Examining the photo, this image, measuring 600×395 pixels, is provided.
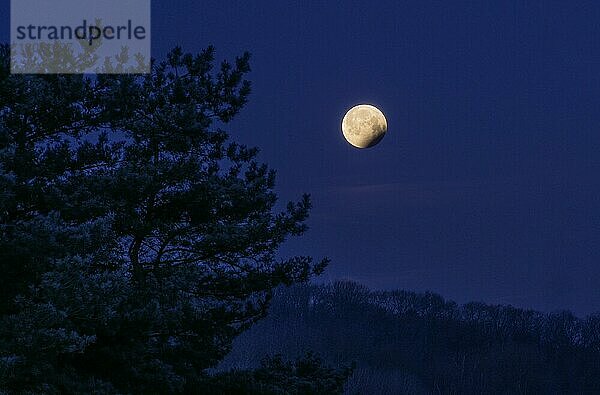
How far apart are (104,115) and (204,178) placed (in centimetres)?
270

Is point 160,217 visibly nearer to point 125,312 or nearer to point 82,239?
point 125,312

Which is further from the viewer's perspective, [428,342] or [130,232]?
[428,342]

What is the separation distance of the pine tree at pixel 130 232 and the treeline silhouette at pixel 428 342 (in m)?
59.1

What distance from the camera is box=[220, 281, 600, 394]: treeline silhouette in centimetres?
8106

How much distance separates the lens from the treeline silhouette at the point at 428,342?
81062 millimetres

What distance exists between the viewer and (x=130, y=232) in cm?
1720

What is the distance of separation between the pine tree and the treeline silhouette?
59.1 metres

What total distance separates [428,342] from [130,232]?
75.4 m

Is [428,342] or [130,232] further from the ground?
[130,232]

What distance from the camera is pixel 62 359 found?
15.0m

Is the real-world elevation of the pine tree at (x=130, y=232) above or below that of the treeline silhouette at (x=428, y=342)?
above

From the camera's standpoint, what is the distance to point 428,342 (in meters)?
88.5

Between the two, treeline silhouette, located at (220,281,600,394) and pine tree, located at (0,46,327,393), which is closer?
pine tree, located at (0,46,327,393)

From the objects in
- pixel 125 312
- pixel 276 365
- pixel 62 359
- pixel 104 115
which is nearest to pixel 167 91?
pixel 104 115
